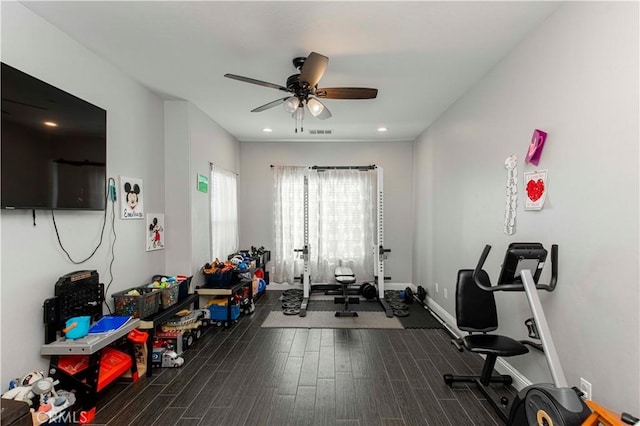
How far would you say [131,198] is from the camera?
2914 millimetres

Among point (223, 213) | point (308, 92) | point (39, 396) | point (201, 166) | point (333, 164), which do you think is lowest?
point (39, 396)

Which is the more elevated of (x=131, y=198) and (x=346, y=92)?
(x=346, y=92)

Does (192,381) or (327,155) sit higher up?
(327,155)

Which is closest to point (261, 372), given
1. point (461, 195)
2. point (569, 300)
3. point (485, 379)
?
point (485, 379)

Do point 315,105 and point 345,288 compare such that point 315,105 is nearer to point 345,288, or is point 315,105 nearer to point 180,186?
point 180,186

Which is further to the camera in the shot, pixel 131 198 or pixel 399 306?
pixel 399 306

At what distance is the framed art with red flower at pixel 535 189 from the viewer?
6.72 ft

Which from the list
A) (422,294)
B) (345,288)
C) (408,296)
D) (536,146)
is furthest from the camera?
(408,296)

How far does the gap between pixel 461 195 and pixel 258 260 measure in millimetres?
3310

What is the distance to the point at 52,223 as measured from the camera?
2.09 metres

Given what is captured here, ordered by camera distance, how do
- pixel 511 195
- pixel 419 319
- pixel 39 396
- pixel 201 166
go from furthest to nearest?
pixel 419 319 → pixel 201 166 → pixel 511 195 → pixel 39 396

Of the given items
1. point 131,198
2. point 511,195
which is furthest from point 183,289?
point 511,195

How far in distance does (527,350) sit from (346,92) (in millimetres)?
2457

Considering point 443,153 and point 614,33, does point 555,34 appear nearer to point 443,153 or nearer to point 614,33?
point 614,33
